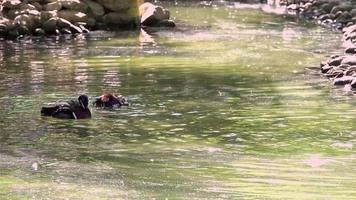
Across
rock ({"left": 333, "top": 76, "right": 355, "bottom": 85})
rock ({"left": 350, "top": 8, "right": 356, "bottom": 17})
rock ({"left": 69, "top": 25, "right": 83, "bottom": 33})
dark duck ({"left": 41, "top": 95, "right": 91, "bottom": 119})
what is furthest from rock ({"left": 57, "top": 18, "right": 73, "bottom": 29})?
dark duck ({"left": 41, "top": 95, "right": 91, "bottom": 119})

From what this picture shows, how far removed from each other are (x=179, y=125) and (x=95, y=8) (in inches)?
725

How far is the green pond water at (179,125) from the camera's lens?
29.8ft

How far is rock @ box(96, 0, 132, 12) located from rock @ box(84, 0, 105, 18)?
0.19 metres

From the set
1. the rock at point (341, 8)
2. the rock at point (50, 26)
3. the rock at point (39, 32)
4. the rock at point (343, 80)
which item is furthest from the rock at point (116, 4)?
the rock at point (343, 80)

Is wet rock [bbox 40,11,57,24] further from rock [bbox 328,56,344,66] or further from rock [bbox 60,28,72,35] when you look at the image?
rock [bbox 328,56,344,66]

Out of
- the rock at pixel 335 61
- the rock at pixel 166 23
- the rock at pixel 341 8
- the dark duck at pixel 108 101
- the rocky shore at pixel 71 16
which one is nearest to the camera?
the dark duck at pixel 108 101

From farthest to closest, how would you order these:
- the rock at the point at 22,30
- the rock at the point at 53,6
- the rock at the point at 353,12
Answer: the rock at the point at 353,12, the rock at the point at 53,6, the rock at the point at 22,30

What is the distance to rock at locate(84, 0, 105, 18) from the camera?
101 ft

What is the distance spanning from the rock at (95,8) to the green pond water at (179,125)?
16.5 feet

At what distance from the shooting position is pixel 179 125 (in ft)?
43.2

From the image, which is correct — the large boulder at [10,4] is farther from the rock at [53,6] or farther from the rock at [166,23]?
the rock at [166,23]

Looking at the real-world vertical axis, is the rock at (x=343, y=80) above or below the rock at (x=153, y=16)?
above

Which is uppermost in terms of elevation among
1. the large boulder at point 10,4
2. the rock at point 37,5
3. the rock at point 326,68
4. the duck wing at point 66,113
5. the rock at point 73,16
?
the duck wing at point 66,113

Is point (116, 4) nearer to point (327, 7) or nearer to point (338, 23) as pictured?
point (338, 23)
